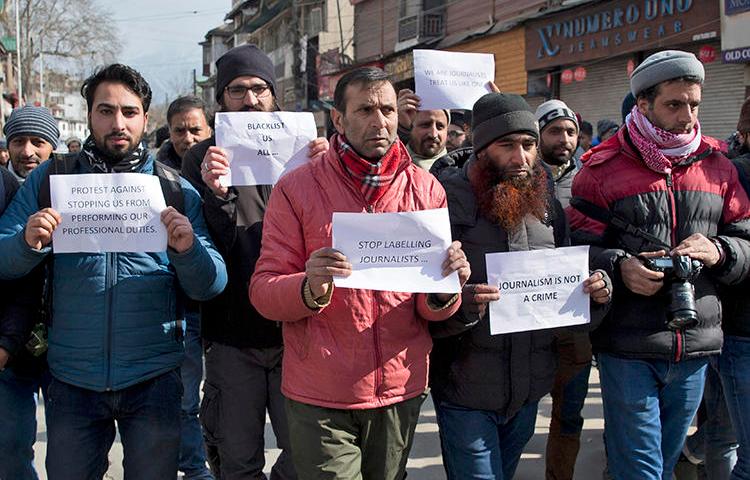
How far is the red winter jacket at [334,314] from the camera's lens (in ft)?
8.66

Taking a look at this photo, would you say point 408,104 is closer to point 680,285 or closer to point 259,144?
point 259,144

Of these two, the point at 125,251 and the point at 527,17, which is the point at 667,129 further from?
the point at 527,17

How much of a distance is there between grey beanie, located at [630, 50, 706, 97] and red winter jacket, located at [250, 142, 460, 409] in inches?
45.1

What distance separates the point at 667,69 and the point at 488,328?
1.30 metres

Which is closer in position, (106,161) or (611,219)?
(106,161)

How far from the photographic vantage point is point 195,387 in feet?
15.6

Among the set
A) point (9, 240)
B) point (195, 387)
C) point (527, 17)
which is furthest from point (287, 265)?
point (527, 17)

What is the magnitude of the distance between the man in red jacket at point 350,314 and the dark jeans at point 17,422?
1.41 meters

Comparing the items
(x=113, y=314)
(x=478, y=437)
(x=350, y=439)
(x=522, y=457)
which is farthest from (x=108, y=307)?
(x=522, y=457)

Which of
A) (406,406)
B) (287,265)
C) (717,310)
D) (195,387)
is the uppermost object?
(287,265)

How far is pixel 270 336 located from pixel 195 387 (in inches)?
63.8

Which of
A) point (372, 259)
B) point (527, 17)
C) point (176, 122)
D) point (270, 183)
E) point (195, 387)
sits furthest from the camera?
point (527, 17)

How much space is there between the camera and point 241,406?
3.36 m

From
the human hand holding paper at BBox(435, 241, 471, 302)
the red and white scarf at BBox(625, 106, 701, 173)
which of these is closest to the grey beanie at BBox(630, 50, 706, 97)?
the red and white scarf at BBox(625, 106, 701, 173)
